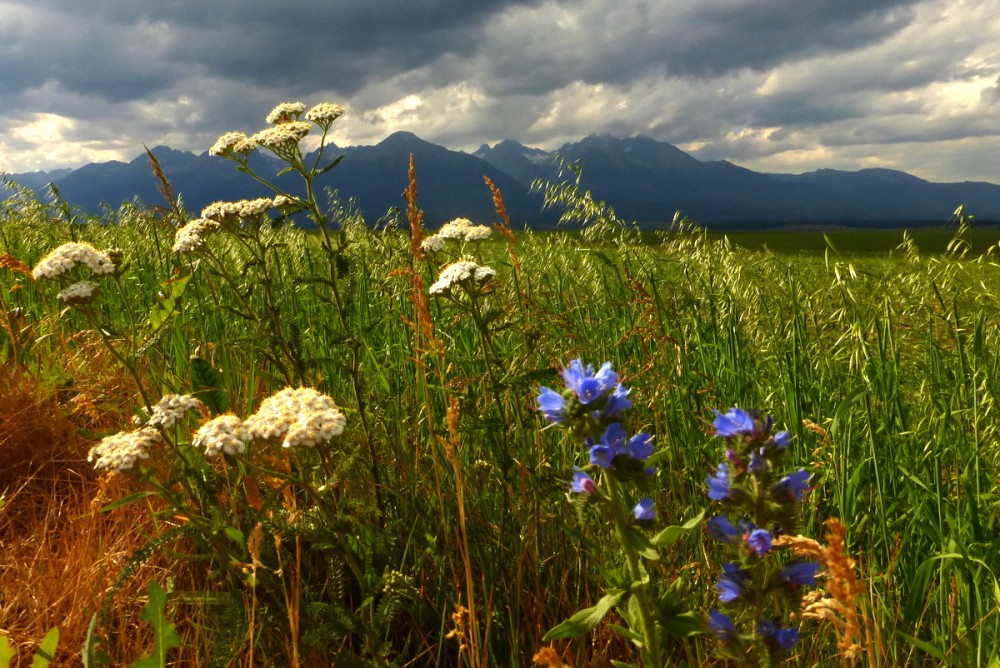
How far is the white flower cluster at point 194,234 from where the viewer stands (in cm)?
255

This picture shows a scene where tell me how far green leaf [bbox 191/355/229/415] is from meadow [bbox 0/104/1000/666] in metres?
0.01

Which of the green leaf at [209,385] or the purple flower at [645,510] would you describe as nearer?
the purple flower at [645,510]

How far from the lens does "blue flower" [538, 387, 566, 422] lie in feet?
3.92

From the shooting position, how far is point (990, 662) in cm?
166

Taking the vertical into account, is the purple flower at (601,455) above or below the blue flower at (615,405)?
below

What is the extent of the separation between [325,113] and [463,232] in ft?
2.57

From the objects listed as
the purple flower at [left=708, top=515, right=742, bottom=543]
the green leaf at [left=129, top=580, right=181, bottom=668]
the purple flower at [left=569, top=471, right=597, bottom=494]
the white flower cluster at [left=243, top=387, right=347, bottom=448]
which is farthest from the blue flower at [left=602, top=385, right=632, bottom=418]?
the green leaf at [left=129, top=580, right=181, bottom=668]

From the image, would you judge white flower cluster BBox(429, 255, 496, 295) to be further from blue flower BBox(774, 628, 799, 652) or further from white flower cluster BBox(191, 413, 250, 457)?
blue flower BBox(774, 628, 799, 652)

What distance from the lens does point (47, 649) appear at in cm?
169

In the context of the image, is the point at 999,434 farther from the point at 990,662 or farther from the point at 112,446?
the point at 112,446

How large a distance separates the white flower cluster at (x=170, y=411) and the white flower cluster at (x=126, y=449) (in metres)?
0.03

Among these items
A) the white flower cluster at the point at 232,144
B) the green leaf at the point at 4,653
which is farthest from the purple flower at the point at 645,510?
the white flower cluster at the point at 232,144

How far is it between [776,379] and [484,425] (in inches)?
59.4

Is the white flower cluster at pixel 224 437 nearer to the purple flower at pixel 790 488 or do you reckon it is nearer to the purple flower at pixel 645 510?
the purple flower at pixel 645 510
